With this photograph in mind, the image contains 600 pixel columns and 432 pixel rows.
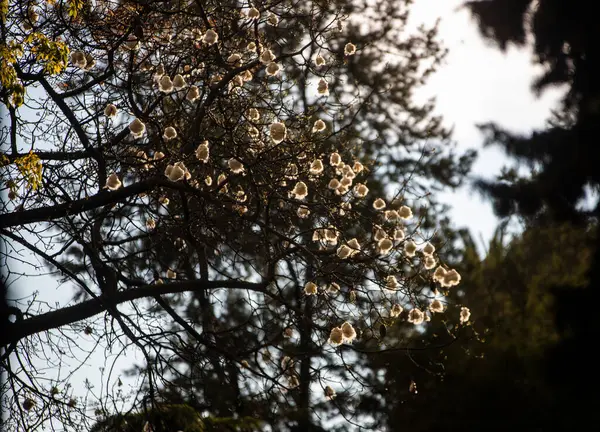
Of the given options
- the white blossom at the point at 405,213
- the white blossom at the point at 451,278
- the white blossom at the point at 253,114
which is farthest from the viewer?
the white blossom at the point at 405,213

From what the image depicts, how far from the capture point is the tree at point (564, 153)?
9.02m

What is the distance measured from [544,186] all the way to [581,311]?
1735mm

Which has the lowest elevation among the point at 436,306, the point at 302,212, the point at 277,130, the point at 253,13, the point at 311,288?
the point at 436,306

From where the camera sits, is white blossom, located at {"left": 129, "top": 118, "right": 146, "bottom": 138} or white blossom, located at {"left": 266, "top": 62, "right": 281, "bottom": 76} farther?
white blossom, located at {"left": 266, "top": 62, "right": 281, "bottom": 76}

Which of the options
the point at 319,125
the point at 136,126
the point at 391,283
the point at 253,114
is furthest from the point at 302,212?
the point at 136,126

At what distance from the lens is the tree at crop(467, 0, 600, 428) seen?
9023 millimetres

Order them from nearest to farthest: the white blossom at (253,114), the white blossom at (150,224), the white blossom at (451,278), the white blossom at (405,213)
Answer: the white blossom at (451,278), the white blossom at (253,114), the white blossom at (405,213), the white blossom at (150,224)

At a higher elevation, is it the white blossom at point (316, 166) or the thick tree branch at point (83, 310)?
the white blossom at point (316, 166)

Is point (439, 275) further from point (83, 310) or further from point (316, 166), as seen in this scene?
point (83, 310)

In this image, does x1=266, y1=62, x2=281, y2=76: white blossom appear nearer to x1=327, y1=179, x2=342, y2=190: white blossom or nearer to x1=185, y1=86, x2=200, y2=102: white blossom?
x1=185, y1=86, x2=200, y2=102: white blossom

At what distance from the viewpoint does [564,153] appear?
9.38 m

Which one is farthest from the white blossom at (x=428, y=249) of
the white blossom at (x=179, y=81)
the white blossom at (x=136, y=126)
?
the white blossom at (x=136, y=126)

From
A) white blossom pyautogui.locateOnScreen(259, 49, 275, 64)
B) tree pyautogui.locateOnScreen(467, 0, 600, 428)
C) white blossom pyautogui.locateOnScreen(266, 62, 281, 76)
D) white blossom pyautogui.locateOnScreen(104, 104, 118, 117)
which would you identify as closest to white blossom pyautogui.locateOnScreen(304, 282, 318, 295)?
white blossom pyautogui.locateOnScreen(266, 62, 281, 76)

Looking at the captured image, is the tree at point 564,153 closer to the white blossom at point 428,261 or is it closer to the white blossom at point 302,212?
the white blossom at point 428,261
